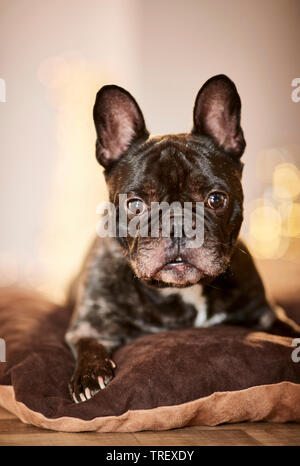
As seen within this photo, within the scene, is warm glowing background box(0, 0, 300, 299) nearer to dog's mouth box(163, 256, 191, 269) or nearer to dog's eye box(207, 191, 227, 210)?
dog's eye box(207, 191, 227, 210)

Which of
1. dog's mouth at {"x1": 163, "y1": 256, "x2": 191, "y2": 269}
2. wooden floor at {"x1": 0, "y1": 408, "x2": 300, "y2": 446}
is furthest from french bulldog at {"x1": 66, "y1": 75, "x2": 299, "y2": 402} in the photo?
wooden floor at {"x1": 0, "y1": 408, "x2": 300, "y2": 446}

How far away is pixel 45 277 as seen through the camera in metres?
6.10

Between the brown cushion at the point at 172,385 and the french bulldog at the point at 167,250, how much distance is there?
168mm

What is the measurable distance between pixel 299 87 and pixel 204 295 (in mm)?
1789

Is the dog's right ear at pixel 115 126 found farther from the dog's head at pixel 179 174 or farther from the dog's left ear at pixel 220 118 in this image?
the dog's left ear at pixel 220 118

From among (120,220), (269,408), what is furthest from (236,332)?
(120,220)

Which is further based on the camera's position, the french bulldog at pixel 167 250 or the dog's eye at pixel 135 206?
the dog's eye at pixel 135 206

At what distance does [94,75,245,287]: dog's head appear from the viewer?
2.41 m

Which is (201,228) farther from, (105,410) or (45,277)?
(45,277)


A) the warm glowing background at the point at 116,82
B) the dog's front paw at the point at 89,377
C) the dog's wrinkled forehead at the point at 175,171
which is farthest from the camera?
the warm glowing background at the point at 116,82

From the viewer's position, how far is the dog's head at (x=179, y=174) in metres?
2.41

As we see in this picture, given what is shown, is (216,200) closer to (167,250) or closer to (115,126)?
(167,250)

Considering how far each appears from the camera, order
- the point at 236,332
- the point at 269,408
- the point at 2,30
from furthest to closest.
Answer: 1. the point at 2,30
2. the point at 236,332
3. the point at 269,408

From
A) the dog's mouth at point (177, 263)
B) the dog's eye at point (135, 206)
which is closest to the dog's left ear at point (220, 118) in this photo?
the dog's eye at point (135, 206)
